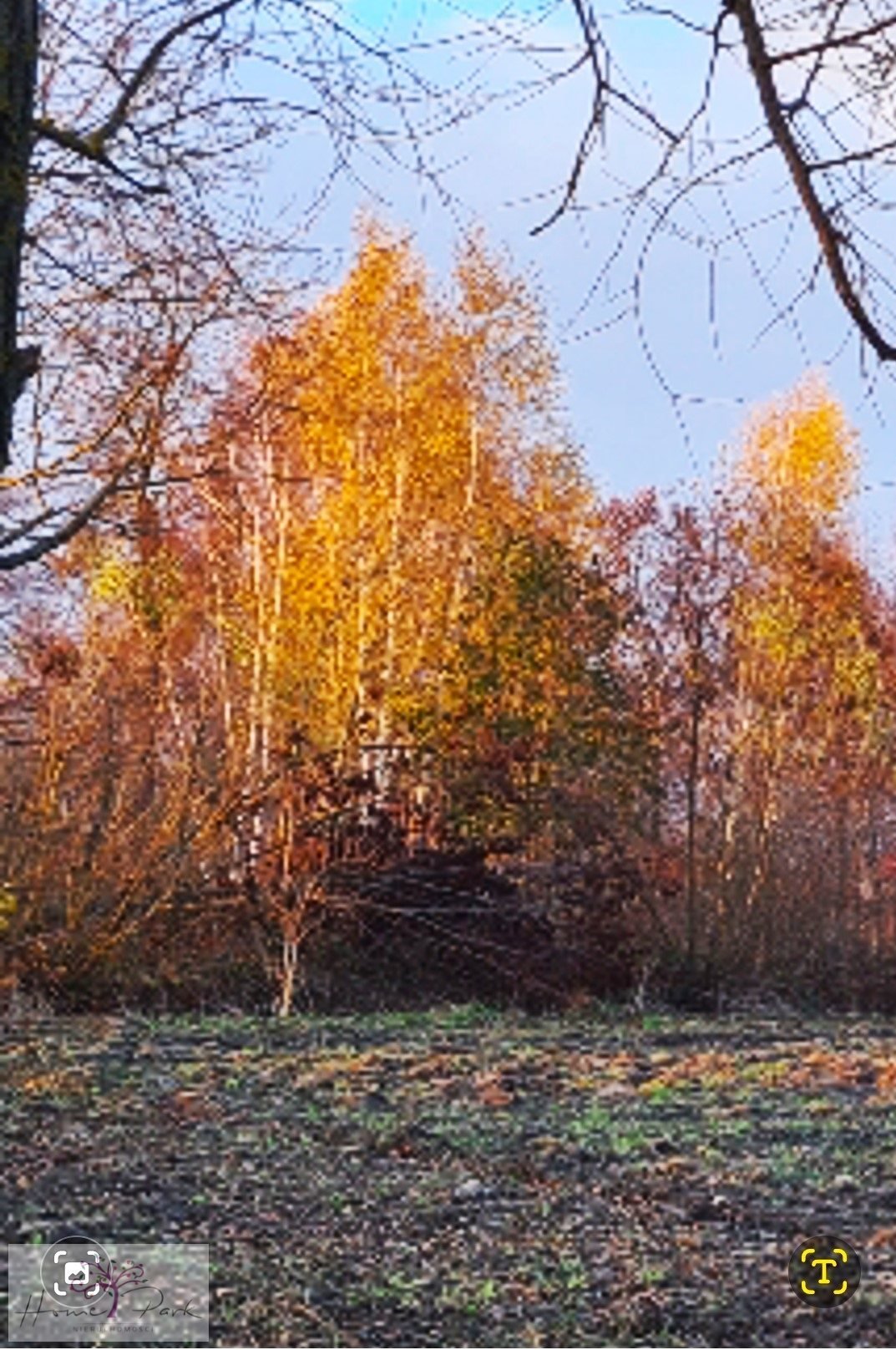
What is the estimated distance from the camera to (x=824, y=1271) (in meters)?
4.00

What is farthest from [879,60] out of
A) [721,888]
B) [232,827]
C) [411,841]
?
[721,888]

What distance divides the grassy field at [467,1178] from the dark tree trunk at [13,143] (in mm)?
1738

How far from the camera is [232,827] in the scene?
10.1 m

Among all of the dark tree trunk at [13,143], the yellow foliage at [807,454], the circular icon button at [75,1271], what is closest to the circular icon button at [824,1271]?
the circular icon button at [75,1271]

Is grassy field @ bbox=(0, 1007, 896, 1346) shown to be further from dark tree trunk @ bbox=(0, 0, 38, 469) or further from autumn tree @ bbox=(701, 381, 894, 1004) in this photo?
autumn tree @ bbox=(701, 381, 894, 1004)

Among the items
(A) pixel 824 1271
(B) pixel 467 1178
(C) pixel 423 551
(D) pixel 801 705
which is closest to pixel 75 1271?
(B) pixel 467 1178

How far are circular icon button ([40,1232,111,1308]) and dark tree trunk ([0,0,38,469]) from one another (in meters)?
1.54

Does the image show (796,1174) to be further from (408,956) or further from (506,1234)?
(408,956)

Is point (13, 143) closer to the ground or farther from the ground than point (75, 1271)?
farther from the ground

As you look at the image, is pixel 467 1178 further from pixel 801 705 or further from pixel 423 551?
pixel 801 705

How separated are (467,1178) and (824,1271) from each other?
106cm

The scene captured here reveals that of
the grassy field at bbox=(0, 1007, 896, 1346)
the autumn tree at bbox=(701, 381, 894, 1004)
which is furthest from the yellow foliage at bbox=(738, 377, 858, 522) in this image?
the grassy field at bbox=(0, 1007, 896, 1346)

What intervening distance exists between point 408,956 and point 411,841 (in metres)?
0.83

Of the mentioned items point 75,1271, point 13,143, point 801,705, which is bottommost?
point 75,1271
